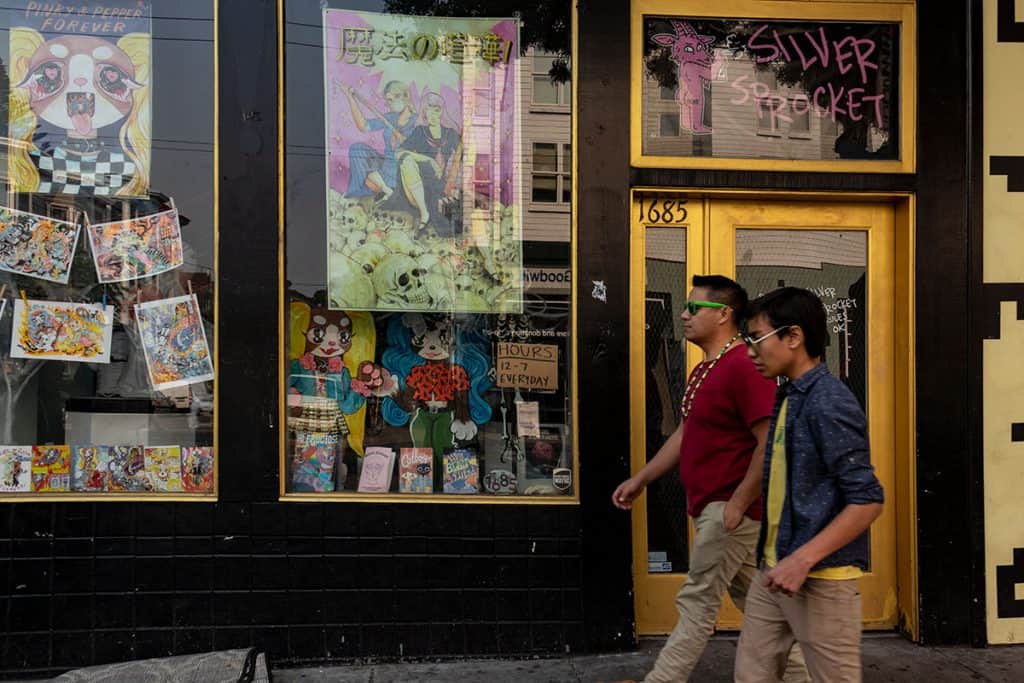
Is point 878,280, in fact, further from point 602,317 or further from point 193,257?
point 193,257

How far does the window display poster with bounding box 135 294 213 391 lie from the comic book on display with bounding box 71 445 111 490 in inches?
18.6

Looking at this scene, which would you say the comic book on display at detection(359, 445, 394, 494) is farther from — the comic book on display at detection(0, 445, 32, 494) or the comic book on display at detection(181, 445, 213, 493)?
the comic book on display at detection(0, 445, 32, 494)

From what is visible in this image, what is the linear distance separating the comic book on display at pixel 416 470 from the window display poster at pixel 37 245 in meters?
2.08

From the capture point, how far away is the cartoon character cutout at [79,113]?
4.44 metres

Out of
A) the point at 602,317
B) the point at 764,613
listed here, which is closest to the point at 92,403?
the point at 602,317

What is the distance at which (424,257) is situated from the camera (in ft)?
15.0

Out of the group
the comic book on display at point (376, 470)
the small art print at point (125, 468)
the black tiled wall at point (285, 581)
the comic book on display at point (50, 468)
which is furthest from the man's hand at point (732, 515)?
the comic book on display at point (50, 468)

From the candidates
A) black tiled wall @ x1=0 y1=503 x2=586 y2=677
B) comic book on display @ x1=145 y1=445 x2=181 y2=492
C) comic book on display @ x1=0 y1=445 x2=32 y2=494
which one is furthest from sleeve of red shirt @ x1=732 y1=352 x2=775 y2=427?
comic book on display @ x1=0 y1=445 x2=32 y2=494

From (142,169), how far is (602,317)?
2.65 m

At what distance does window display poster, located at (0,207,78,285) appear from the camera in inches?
174

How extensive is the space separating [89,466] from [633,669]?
3.11 meters

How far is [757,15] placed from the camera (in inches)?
183

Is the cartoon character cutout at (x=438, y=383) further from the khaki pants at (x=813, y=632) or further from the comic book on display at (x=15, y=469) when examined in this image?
the khaki pants at (x=813, y=632)

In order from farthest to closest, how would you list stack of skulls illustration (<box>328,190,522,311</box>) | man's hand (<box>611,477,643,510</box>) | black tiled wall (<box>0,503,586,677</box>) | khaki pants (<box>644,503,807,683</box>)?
1. stack of skulls illustration (<box>328,190,522,311</box>)
2. black tiled wall (<box>0,503,586,677</box>)
3. man's hand (<box>611,477,643,510</box>)
4. khaki pants (<box>644,503,807,683</box>)
